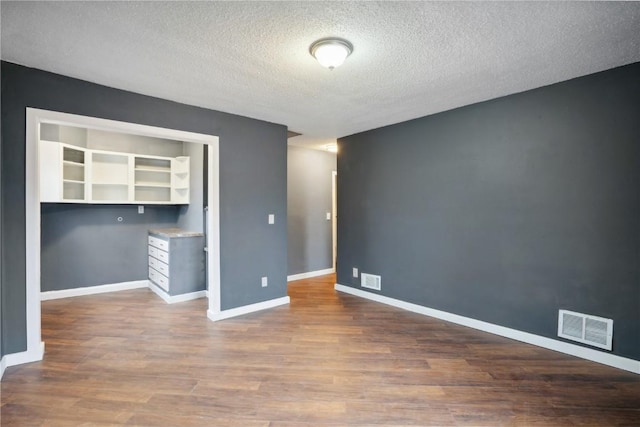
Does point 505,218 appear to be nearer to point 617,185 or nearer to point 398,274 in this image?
point 617,185

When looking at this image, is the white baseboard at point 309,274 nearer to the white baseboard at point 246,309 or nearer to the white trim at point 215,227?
the white baseboard at point 246,309

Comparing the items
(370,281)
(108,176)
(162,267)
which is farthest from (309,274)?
(108,176)

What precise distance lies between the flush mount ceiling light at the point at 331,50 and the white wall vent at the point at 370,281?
10.2ft

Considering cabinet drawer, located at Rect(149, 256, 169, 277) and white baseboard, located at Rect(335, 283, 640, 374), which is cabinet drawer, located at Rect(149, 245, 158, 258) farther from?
white baseboard, located at Rect(335, 283, 640, 374)

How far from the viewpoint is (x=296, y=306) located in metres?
4.10

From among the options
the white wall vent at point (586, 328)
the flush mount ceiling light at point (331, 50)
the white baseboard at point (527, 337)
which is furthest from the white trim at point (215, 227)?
the white wall vent at point (586, 328)

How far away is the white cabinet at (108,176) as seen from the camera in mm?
4074

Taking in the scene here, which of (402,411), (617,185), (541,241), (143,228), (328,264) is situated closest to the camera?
(402,411)

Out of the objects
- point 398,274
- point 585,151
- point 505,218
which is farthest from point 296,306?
point 585,151

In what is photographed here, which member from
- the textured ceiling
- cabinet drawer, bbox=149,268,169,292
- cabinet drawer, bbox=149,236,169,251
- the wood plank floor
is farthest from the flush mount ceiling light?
cabinet drawer, bbox=149,268,169,292

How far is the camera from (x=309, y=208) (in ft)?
19.0

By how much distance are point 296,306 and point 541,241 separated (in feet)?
9.48

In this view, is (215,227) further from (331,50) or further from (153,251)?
(331,50)

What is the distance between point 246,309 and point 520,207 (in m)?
3.30
